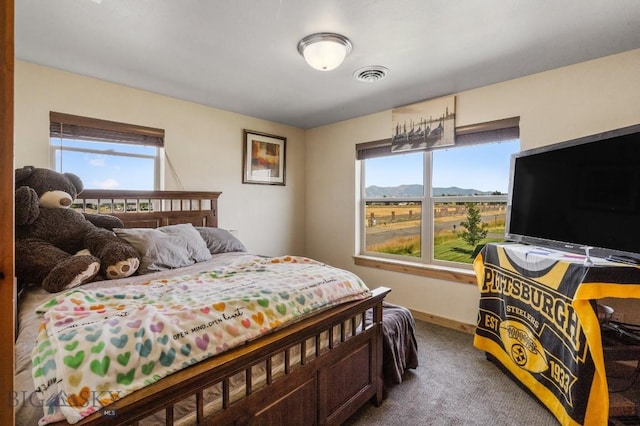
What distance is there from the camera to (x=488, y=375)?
7.03ft

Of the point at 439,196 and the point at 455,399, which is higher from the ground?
the point at 439,196

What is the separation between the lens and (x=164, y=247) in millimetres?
2141

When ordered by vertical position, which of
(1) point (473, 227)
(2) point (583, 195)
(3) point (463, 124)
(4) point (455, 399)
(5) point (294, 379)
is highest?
(3) point (463, 124)

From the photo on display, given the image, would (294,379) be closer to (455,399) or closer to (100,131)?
(455,399)

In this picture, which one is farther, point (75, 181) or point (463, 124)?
point (463, 124)

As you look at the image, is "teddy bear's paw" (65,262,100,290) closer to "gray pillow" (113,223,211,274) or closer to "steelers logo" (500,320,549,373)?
"gray pillow" (113,223,211,274)

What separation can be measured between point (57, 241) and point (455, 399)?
2673mm

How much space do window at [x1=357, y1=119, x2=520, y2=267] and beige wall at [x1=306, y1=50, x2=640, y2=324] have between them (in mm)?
149

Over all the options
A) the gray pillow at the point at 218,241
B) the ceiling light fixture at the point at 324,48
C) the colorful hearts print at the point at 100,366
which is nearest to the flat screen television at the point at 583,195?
the ceiling light fixture at the point at 324,48

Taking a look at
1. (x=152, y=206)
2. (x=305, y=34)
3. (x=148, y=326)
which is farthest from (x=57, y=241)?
(x=305, y=34)

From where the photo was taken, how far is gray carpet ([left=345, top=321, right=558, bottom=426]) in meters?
1.71

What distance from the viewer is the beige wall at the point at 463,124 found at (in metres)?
2.16

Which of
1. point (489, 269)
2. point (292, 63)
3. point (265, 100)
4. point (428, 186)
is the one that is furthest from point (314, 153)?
point (489, 269)

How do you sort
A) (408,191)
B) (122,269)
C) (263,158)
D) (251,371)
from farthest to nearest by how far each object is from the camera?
1. (263,158)
2. (408,191)
3. (122,269)
4. (251,371)
